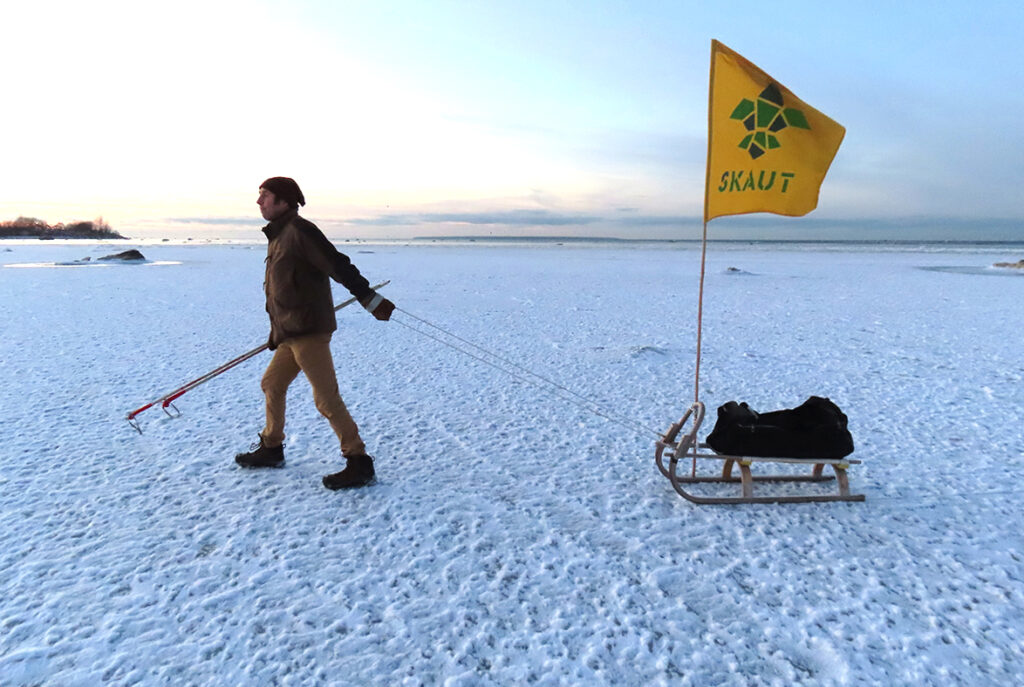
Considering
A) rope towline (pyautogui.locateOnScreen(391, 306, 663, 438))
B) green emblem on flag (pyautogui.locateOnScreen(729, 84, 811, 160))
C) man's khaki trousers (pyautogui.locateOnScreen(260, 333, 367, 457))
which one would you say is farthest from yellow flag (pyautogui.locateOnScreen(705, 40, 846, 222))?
man's khaki trousers (pyautogui.locateOnScreen(260, 333, 367, 457))

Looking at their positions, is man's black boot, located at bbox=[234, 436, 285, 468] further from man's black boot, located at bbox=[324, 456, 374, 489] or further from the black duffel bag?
the black duffel bag

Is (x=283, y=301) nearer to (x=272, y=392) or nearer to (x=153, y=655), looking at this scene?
(x=272, y=392)

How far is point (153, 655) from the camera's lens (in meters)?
2.31

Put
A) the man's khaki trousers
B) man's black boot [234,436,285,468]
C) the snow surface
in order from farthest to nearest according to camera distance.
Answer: man's black boot [234,436,285,468] < the man's khaki trousers < the snow surface

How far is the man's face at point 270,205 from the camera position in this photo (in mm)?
3541

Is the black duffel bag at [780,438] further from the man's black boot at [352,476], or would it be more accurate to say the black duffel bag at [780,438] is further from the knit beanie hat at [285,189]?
the knit beanie hat at [285,189]

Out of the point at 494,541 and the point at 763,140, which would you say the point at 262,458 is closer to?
the point at 494,541

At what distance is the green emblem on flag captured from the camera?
3451 mm

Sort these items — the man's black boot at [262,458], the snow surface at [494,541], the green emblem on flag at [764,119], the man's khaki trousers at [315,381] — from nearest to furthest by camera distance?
the snow surface at [494,541] → the green emblem on flag at [764,119] → the man's khaki trousers at [315,381] → the man's black boot at [262,458]

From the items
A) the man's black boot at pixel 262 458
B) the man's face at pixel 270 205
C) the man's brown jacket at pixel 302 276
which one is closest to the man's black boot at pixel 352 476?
the man's black boot at pixel 262 458

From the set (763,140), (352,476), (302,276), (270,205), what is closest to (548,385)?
(352,476)

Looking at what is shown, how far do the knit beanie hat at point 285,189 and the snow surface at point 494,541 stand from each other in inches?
72.8

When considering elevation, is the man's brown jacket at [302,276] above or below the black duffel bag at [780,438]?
above

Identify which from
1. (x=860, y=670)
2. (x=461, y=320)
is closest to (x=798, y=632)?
(x=860, y=670)
